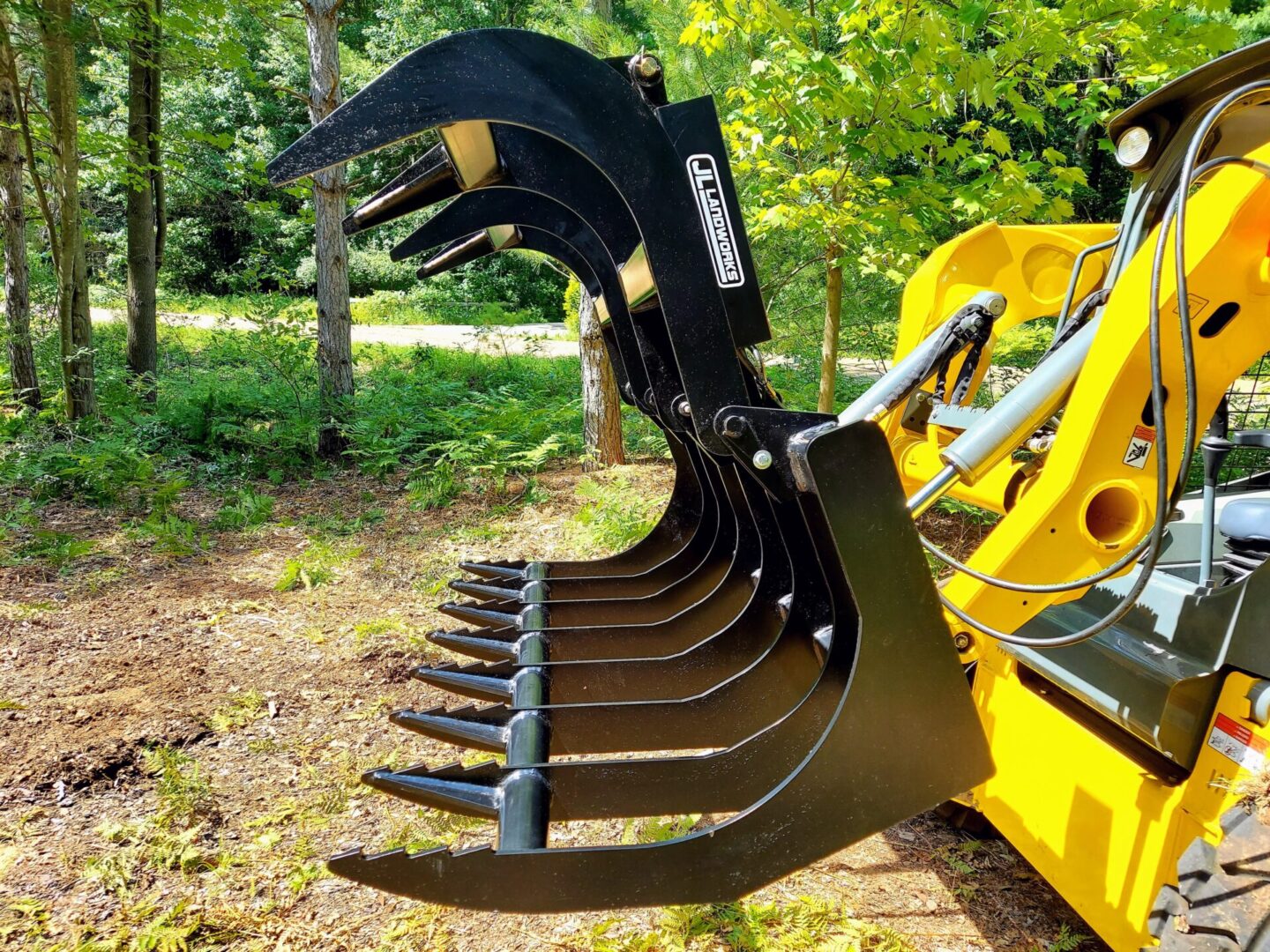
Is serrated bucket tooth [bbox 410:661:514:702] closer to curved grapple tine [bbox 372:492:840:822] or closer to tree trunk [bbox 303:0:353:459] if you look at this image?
curved grapple tine [bbox 372:492:840:822]

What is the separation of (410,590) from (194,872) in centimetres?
243

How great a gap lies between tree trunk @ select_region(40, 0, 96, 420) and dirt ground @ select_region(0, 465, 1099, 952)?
337cm

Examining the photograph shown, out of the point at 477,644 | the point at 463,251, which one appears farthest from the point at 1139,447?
the point at 463,251

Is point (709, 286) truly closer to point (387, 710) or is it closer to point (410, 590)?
point (387, 710)

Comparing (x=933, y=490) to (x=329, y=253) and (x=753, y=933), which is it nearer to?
(x=753, y=933)

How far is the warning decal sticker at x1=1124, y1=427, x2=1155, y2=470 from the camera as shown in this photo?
1.72m

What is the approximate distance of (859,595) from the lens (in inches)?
61.9

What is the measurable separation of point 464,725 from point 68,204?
7397 millimetres

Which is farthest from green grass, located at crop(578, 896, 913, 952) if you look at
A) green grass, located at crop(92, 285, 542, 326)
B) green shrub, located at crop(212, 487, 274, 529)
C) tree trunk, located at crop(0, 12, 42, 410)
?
green grass, located at crop(92, 285, 542, 326)

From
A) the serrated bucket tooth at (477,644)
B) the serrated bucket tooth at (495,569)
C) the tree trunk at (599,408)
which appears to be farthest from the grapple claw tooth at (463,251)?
the tree trunk at (599,408)

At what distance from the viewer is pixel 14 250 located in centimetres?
752

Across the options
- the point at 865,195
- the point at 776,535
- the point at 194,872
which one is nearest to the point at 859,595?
the point at 776,535

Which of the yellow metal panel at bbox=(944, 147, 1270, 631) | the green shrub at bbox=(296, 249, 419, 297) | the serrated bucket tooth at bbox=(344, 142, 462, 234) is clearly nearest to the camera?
the yellow metal panel at bbox=(944, 147, 1270, 631)

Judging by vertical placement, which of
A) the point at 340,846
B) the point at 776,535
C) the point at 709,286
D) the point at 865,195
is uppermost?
the point at 865,195
